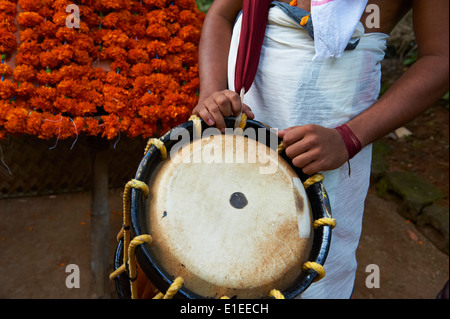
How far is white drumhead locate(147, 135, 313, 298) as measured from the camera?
2.68 ft

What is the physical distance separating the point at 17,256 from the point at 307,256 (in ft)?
7.53

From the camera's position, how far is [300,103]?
3.70ft

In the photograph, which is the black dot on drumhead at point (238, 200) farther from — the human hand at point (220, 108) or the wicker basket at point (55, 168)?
the wicker basket at point (55, 168)

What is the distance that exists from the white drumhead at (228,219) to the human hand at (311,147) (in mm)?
50

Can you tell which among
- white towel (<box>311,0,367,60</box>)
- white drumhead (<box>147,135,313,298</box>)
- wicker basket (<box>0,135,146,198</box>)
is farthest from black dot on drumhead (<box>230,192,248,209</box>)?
wicker basket (<box>0,135,146,198</box>)

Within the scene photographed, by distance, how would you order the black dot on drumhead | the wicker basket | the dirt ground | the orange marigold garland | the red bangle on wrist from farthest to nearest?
the wicker basket
the dirt ground
the orange marigold garland
the red bangle on wrist
the black dot on drumhead

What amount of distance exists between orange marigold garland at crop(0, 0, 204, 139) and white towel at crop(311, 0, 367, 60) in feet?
2.41

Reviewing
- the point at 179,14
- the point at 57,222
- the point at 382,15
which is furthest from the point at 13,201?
the point at 382,15

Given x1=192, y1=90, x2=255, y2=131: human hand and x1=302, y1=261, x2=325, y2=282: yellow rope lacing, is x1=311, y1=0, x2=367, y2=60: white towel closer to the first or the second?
x1=192, y1=90, x2=255, y2=131: human hand

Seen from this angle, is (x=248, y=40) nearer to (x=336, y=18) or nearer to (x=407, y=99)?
(x=336, y=18)

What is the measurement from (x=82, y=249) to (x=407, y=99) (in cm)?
236

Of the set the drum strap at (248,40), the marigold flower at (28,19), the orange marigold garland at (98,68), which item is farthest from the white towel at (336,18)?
the marigold flower at (28,19)

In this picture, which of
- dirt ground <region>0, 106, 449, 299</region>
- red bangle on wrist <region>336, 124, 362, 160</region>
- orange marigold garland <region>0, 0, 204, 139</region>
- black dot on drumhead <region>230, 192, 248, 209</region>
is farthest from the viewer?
dirt ground <region>0, 106, 449, 299</region>

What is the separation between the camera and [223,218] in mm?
866
